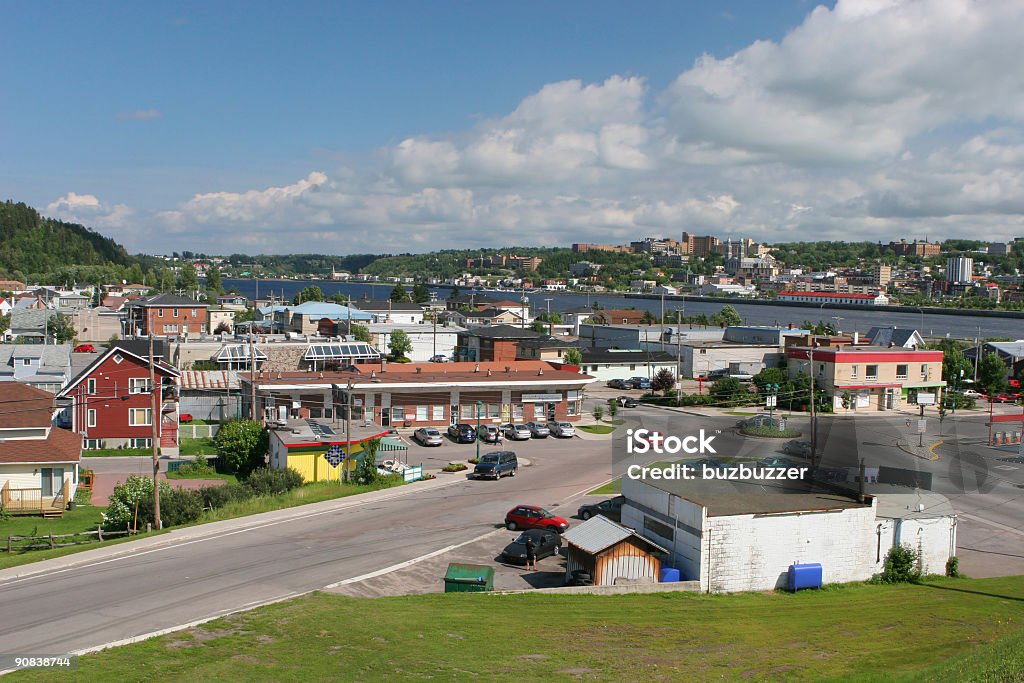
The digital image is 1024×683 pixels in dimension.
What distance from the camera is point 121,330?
92.1 metres

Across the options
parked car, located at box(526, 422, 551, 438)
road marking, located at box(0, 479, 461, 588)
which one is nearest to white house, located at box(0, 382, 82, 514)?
road marking, located at box(0, 479, 461, 588)

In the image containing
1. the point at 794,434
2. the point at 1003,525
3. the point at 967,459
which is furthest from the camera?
the point at 794,434

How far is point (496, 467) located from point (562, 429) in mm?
11264

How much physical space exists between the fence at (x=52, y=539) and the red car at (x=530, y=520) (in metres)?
11.6

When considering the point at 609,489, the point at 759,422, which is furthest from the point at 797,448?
the point at 759,422

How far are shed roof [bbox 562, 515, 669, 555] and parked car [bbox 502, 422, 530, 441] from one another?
21397 mm

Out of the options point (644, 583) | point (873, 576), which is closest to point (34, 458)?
point (644, 583)

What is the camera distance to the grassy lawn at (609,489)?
31.0 meters

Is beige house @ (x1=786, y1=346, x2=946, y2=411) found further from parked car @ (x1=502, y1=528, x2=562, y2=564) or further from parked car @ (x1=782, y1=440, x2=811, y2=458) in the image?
parked car @ (x1=502, y1=528, x2=562, y2=564)

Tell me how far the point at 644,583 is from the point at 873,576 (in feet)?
23.1

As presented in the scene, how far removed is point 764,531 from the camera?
20.7 meters

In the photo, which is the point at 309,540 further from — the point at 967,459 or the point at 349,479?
the point at 967,459

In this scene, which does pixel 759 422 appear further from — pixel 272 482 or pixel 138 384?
pixel 138 384

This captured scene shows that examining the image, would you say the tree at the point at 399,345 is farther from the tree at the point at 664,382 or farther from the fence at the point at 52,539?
the fence at the point at 52,539
